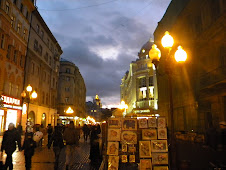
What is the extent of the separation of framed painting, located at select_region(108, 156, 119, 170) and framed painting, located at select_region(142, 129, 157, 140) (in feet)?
3.65

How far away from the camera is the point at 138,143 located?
679 centimetres

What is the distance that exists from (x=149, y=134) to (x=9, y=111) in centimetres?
2176

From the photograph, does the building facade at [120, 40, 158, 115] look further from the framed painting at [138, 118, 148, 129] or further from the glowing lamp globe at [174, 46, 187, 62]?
the framed painting at [138, 118, 148, 129]

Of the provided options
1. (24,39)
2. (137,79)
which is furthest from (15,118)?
(137,79)

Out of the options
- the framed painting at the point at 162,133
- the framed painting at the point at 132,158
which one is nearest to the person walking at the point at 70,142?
the framed painting at the point at 132,158

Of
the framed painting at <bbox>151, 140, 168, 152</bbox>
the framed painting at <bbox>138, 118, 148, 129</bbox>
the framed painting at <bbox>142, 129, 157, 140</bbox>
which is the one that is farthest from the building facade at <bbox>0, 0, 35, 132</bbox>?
the framed painting at <bbox>151, 140, 168, 152</bbox>

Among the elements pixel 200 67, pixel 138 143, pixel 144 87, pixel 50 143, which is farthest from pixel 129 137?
pixel 144 87

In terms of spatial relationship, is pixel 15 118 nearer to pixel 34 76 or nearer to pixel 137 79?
pixel 34 76

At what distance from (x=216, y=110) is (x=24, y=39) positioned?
2473 centimetres

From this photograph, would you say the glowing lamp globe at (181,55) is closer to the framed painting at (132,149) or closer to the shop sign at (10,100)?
the framed painting at (132,149)

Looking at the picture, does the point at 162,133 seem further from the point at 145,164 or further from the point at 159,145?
the point at 145,164

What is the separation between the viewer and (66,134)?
29.3 feet

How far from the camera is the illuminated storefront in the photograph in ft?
73.8

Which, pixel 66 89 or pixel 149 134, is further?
pixel 66 89
